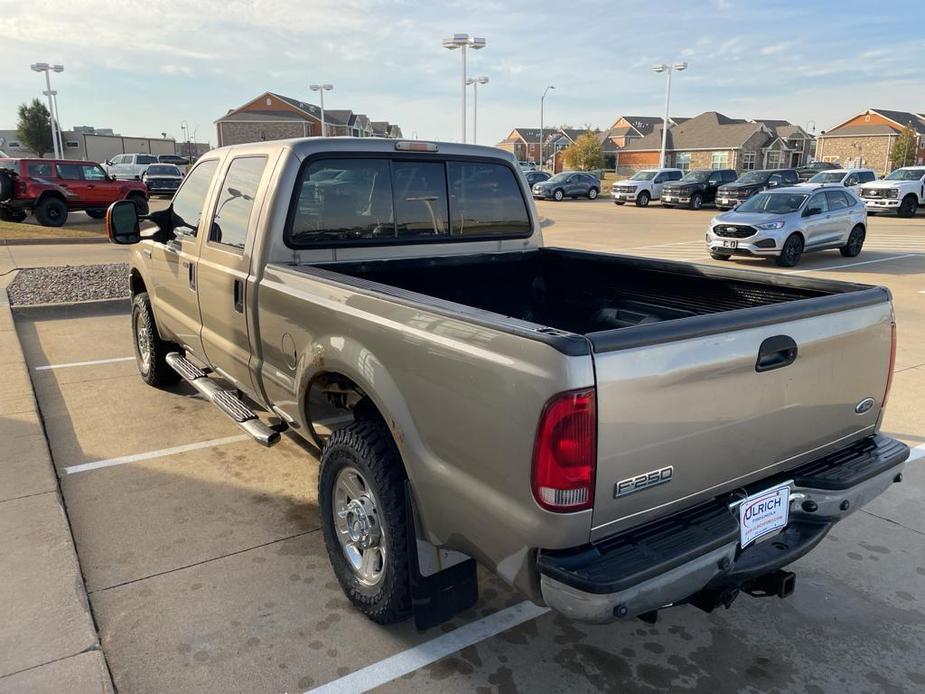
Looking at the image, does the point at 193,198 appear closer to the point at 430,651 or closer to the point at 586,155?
the point at 430,651

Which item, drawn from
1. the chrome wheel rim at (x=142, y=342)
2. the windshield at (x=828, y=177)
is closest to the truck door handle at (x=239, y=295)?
the chrome wheel rim at (x=142, y=342)

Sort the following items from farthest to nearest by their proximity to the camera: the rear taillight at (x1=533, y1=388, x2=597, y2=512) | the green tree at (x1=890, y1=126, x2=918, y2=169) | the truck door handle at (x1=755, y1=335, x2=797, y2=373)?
the green tree at (x1=890, y1=126, x2=918, y2=169) → the truck door handle at (x1=755, y1=335, x2=797, y2=373) → the rear taillight at (x1=533, y1=388, x2=597, y2=512)

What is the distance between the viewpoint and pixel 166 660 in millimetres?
2826

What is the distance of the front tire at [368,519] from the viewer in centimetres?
275

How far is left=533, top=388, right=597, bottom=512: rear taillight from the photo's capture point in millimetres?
2008

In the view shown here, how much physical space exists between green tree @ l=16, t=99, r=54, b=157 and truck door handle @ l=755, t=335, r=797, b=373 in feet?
268

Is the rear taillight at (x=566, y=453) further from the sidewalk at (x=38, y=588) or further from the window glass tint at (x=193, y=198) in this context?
the window glass tint at (x=193, y=198)

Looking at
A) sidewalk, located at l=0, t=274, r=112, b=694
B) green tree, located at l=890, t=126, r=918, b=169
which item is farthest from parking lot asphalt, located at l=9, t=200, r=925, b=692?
green tree, located at l=890, t=126, r=918, b=169

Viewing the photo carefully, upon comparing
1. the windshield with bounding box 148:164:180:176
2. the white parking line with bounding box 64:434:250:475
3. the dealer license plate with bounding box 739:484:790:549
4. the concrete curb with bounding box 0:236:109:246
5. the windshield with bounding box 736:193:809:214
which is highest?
the windshield with bounding box 148:164:180:176

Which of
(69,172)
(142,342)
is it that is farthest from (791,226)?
→ (69,172)

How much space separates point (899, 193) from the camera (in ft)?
86.6

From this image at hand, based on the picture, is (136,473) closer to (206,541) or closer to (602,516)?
(206,541)

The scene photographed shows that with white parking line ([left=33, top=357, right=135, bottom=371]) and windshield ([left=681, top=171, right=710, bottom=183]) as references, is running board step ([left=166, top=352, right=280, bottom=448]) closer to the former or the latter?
white parking line ([left=33, top=357, right=135, bottom=371])

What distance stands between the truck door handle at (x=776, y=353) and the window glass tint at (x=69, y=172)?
73.5 ft
